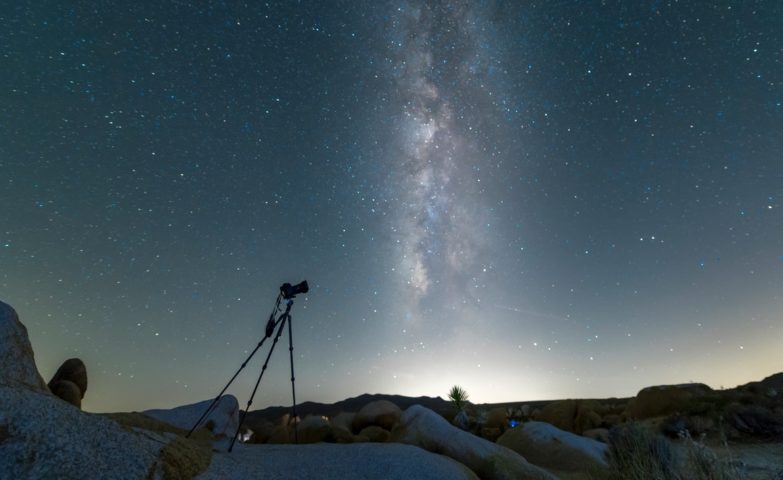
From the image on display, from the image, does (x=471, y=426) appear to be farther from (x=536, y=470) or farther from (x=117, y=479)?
(x=117, y=479)

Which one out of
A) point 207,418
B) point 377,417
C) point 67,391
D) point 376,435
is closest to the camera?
point 67,391

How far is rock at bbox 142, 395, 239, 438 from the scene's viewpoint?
12859mm

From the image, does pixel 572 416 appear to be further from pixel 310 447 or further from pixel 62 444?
pixel 62 444

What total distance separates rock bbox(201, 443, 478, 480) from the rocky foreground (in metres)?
0.02

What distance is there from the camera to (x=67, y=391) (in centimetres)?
1259

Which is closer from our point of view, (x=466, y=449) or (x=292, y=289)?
(x=292, y=289)

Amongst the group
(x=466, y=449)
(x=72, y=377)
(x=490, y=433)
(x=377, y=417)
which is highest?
(x=72, y=377)

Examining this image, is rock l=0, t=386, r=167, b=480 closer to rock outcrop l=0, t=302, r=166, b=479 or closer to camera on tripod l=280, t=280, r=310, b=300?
rock outcrop l=0, t=302, r=166, b=479

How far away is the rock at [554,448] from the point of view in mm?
10875

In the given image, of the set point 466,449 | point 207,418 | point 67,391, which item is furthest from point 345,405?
point 466,449

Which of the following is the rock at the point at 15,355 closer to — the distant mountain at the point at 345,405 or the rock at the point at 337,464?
the rock at the point at 337,464

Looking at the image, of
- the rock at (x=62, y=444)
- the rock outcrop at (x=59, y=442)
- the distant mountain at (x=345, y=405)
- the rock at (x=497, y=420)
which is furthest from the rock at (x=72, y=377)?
the distant mountain at (x=345, y=405)

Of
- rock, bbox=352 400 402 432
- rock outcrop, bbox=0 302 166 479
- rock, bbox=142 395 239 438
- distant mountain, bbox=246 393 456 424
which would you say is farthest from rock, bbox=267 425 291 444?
distant mountain, bbox=246 393 456 424

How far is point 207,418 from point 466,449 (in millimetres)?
9342
